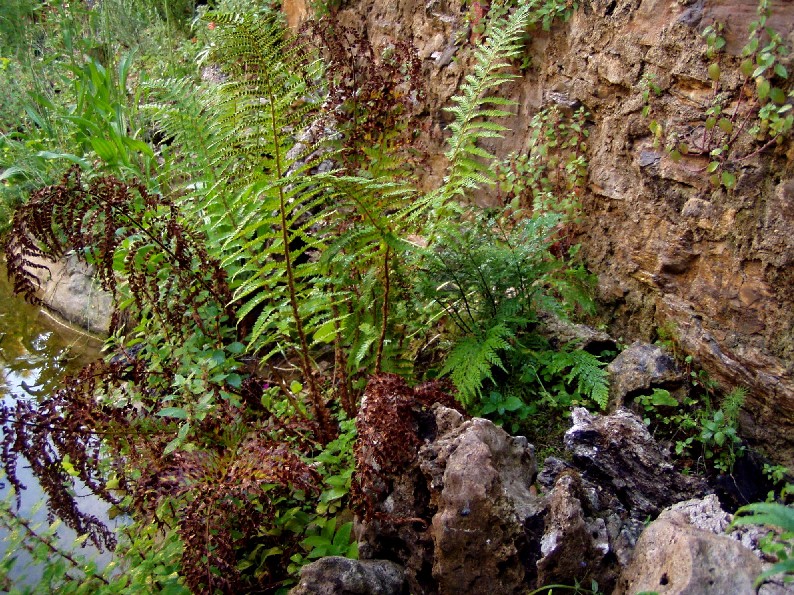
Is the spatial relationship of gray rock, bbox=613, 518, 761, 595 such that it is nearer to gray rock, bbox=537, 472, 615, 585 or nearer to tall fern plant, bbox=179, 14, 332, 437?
gray rock, bbox=537, 472, 615, 585

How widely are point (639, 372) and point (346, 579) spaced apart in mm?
1354

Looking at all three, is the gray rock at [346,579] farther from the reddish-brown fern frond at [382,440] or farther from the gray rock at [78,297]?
the gray rock at [78,297]

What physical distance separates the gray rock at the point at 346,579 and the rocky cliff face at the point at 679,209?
1.45m

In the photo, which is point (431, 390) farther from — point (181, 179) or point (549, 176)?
point (181, 179)

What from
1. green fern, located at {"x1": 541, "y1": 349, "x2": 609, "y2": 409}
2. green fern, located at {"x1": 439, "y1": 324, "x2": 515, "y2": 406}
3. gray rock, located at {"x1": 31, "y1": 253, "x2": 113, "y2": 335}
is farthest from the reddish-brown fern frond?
gray rock, located at {"x1": 31, "y1": 253, "x2": 113, "y2": 335}

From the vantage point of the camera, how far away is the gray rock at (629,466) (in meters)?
2.05

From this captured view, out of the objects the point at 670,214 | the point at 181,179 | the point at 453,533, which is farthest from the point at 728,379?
the point at 181,179

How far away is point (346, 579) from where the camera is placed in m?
1.80

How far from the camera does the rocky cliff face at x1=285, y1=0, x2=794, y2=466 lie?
2271 millimetres

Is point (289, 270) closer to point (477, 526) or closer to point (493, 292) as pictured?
point (493, 292)

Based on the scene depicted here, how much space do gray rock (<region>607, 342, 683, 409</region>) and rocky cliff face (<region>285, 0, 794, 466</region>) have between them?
0.14 meters

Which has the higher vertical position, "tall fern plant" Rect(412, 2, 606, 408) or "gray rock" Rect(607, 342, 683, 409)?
"tall fern plant" Rect(412, 2, 606, 408)

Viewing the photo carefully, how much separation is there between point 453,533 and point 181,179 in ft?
13.5

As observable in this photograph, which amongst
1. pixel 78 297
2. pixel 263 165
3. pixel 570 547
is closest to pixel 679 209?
pixel 570 547
